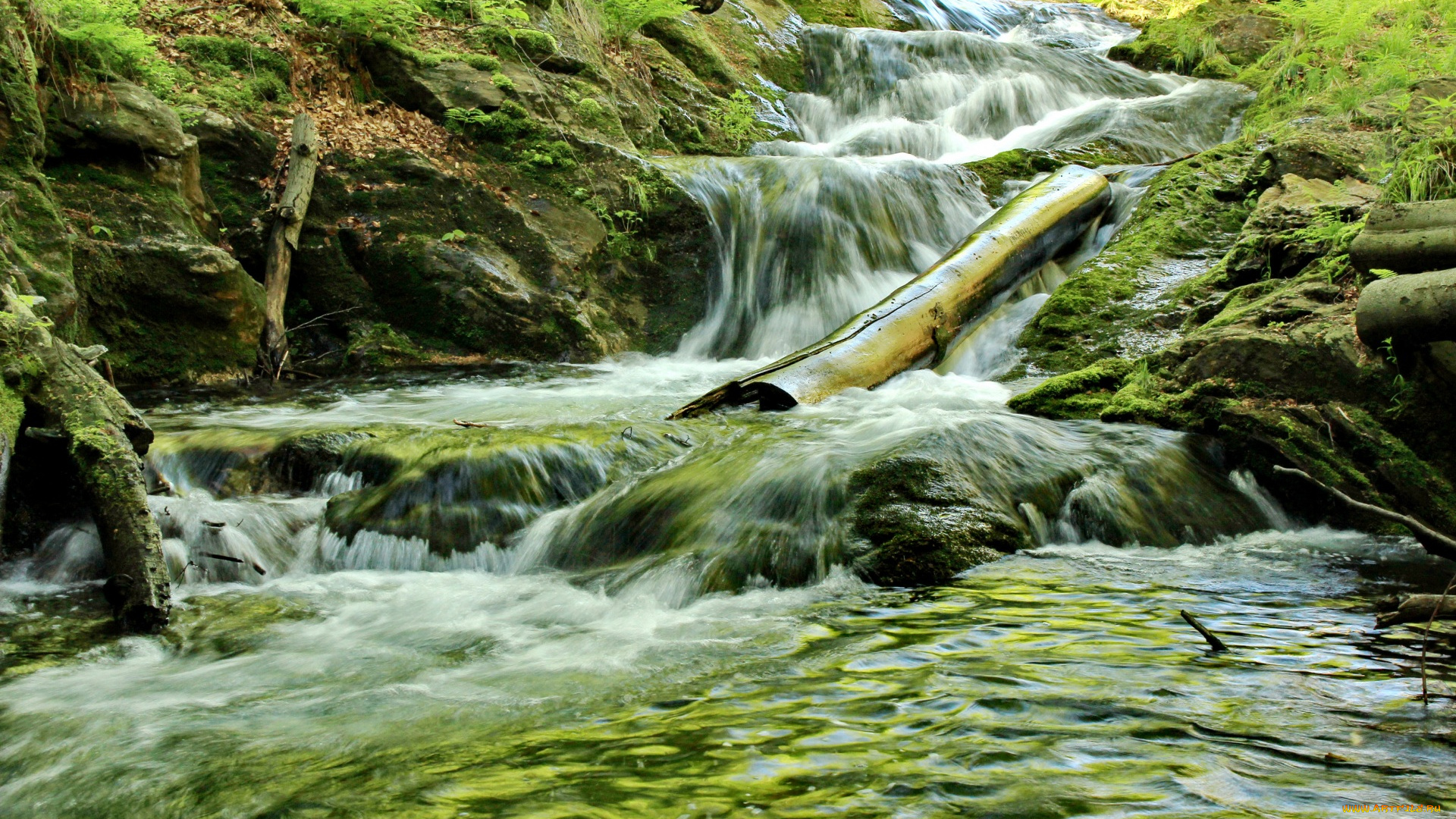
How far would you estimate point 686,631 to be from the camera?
3.53 m

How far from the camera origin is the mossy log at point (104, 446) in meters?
3.89

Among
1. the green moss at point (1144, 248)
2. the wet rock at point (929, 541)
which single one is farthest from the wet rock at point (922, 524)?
the green moss at point (1144, 248)

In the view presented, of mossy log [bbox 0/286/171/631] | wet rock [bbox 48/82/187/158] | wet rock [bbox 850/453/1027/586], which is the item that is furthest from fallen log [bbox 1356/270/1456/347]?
wet rock [bbox 48/82/187/158]

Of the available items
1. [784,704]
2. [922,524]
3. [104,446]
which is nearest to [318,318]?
[104,446]

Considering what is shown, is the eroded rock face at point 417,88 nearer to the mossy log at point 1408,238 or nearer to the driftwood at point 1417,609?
the mossy log at point 1408,238

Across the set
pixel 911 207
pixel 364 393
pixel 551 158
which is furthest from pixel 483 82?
pixel 911 207

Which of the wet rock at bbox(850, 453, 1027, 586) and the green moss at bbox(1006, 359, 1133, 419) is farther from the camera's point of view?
the green moss at bbox(1006, 359, 1133, 419)

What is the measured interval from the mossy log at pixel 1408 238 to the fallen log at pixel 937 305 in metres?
3.30

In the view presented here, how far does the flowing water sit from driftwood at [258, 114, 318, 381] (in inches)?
39.6

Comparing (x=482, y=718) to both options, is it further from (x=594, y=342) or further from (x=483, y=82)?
(x=483, y=82)

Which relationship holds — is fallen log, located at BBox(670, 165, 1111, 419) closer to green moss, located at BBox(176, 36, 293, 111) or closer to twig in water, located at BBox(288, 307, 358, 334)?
twig in water, located at BBox(288, 307, 358, 334)

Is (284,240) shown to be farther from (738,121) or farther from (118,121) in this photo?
(738,121)

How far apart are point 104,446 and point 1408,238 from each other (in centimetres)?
620

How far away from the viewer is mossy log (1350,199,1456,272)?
405 cm
